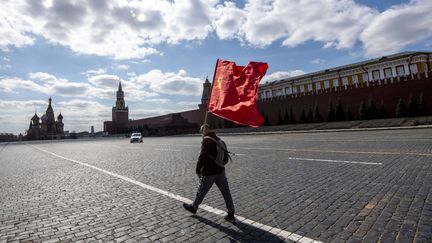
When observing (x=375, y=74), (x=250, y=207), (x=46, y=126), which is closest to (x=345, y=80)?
(x=375, y=74)

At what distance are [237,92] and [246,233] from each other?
6.16 feet

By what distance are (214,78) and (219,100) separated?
1.39 ft

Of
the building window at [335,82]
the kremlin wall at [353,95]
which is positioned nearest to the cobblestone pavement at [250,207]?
the kremlin wall at [353,95]

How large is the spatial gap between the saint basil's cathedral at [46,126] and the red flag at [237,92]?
106 m

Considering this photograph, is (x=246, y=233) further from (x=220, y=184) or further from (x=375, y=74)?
(x=375, y=74)

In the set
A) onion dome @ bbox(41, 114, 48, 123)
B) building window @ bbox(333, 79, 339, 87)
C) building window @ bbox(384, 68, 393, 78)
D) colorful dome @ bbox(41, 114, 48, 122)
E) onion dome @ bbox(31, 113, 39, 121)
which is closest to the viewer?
building window @ bbox(384, 68, 393, 78)

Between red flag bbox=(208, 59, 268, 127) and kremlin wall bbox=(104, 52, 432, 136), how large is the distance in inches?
1433

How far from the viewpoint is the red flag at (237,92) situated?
13.0 ft

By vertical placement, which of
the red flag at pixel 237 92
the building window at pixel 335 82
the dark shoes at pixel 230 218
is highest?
the building window at pixel 335 82

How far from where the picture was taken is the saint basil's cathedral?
327 ft

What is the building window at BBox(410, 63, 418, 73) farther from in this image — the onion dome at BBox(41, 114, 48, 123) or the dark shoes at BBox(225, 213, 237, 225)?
the onion dome at BBox(41, 114, 48, 123)

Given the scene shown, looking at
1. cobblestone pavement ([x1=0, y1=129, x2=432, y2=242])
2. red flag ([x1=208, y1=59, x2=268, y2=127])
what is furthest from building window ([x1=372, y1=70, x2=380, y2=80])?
red flag ([x1=208, y1=59, x2=268, y2=127])

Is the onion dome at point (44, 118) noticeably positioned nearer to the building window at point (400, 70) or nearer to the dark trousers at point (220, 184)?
the building window at point (400, 70)

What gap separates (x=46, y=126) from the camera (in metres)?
106
